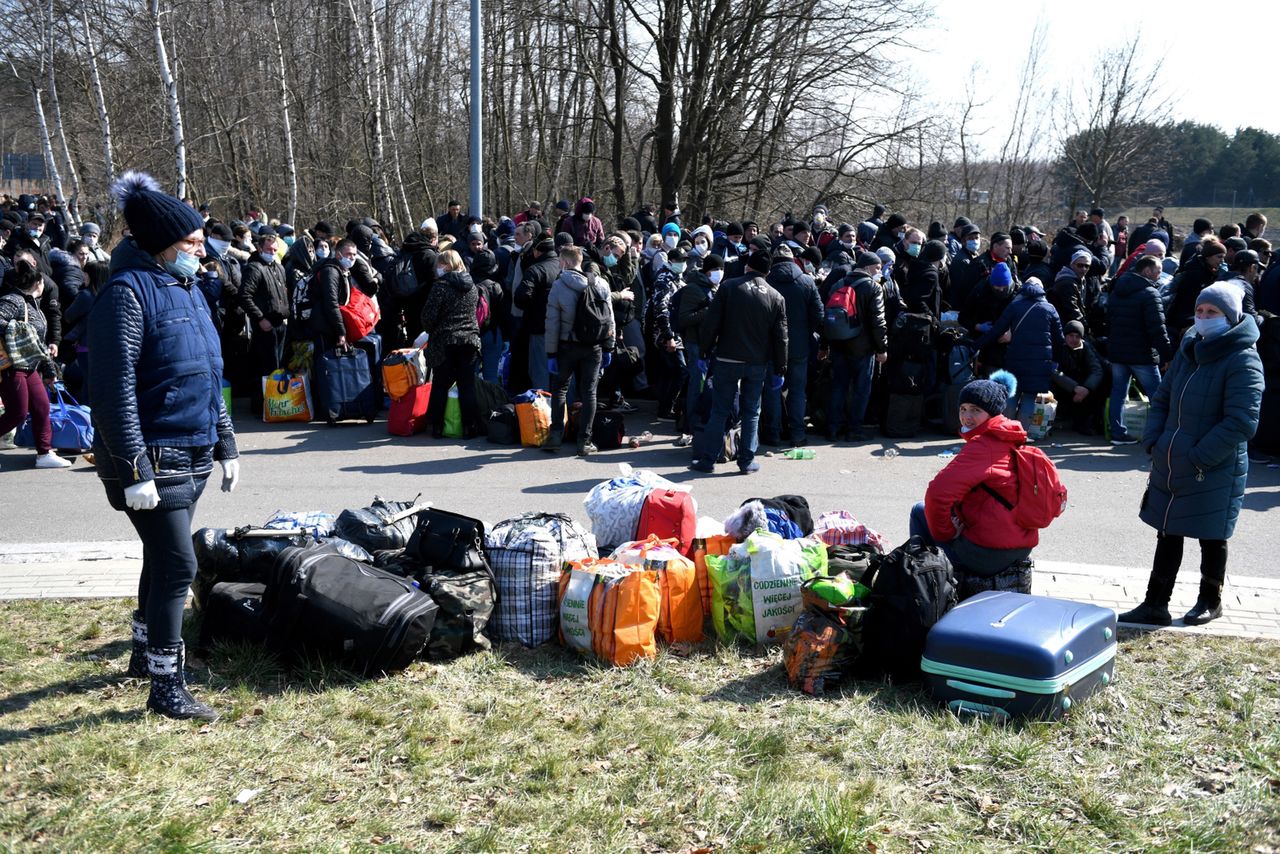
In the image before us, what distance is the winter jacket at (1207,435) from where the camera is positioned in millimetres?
5781

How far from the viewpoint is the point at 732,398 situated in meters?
9.84

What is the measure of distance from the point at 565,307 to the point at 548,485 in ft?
6.21

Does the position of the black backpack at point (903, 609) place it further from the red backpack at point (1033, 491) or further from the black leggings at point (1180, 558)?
the black leggings at point (1180, 558)

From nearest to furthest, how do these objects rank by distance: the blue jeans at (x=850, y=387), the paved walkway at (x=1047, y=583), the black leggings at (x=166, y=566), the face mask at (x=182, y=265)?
the black leggings at (x=166, y=566) → the face mask at (x=182, y=265) → the paved walkway at (x=1047, y=583) → the blue jeans at (x=850, y=387)

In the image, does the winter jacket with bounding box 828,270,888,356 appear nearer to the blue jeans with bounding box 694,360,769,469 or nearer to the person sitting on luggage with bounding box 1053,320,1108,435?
the blue jeans with bounding box 694,360,769,469

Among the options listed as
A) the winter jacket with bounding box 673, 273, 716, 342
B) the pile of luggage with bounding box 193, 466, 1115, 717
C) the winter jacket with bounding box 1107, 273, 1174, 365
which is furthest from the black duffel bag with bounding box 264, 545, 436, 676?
the winter jacket with bounding box 1107, 273, 1174, 365

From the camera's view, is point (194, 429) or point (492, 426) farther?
point (492, 426)

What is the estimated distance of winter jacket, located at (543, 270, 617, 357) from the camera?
10320 mm

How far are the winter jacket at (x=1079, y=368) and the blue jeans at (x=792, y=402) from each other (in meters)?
2.82

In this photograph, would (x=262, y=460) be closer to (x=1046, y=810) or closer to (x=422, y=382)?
(x=422, y=382)

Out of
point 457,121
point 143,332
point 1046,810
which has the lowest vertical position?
point 1046,810

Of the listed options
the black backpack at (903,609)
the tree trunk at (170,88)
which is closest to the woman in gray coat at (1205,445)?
the black backpack at (903,609)

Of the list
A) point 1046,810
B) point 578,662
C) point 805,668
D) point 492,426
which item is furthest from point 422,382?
point 1046,810

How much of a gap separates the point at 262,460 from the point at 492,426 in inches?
86.9
